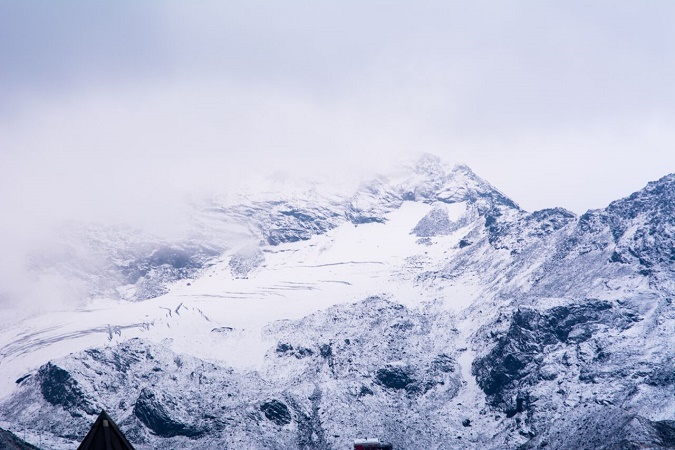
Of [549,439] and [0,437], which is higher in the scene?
[549,439]

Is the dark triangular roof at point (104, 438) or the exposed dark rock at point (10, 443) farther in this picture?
the exposed dark rock at point (10, 443)

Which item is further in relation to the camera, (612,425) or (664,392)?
(664,392)

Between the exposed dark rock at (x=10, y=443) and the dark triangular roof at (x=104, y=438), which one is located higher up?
the dark triangular roof at (x=104, y=438)

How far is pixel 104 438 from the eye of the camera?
92.2ft

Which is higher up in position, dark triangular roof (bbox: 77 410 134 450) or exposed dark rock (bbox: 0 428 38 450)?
dark triangular roof (bbox: 77 410 134 450)

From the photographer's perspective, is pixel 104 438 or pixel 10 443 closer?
pixel 104 438

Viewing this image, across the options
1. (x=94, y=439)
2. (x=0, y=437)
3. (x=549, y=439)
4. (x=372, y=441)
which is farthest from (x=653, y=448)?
(x=94, y=439)

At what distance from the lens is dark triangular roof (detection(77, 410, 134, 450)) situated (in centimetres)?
2762

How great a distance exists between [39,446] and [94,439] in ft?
618

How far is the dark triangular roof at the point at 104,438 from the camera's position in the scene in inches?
1088

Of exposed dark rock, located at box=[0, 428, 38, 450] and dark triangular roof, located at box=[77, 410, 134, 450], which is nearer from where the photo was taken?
dark triangular roof, located at box=[77, 410, 134, 450]

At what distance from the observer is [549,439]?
647 feet

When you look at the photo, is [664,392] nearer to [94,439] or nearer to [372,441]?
[372,441]

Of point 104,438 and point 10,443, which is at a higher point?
point 104,438
